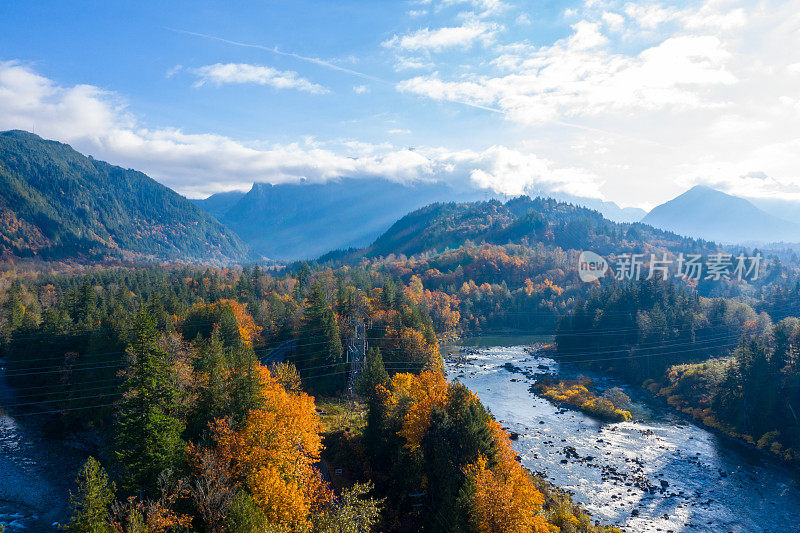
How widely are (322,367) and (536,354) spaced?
74027mm

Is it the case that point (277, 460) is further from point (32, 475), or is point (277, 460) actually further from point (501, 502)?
point (32, 475)

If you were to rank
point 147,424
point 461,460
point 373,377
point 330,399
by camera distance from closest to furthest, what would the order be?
point 147,424, point 461,460, point 373,377, point 330,399

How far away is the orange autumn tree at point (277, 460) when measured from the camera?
33.4m

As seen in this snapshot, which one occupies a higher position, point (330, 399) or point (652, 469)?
point (330, 399)

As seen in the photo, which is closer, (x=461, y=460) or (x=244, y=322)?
(x=461, y=460)

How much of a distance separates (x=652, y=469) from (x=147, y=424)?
207 feet

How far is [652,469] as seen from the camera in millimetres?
59406

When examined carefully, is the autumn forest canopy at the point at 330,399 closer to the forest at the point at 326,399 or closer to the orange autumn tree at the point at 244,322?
the forest at the point at 326,399

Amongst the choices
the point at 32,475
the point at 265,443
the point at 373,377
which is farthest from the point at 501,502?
the point at 32,475

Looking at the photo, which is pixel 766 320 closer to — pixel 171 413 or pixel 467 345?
pixel 467 345

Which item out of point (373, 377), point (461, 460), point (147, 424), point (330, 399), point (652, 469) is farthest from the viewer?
point (330, 399)

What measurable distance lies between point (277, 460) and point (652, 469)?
52.6 m

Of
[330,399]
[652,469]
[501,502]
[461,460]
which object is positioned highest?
[501,502]

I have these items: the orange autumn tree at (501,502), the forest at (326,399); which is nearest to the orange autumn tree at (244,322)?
Result: the forest at (326,399)
